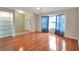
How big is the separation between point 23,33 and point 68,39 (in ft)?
5.93

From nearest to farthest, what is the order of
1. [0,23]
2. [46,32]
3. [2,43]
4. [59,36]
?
[0,23] → [2,43] → [46,32] → [59,36]

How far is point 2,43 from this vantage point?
3.35 meters

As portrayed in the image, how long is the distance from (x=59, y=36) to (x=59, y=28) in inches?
16.2
